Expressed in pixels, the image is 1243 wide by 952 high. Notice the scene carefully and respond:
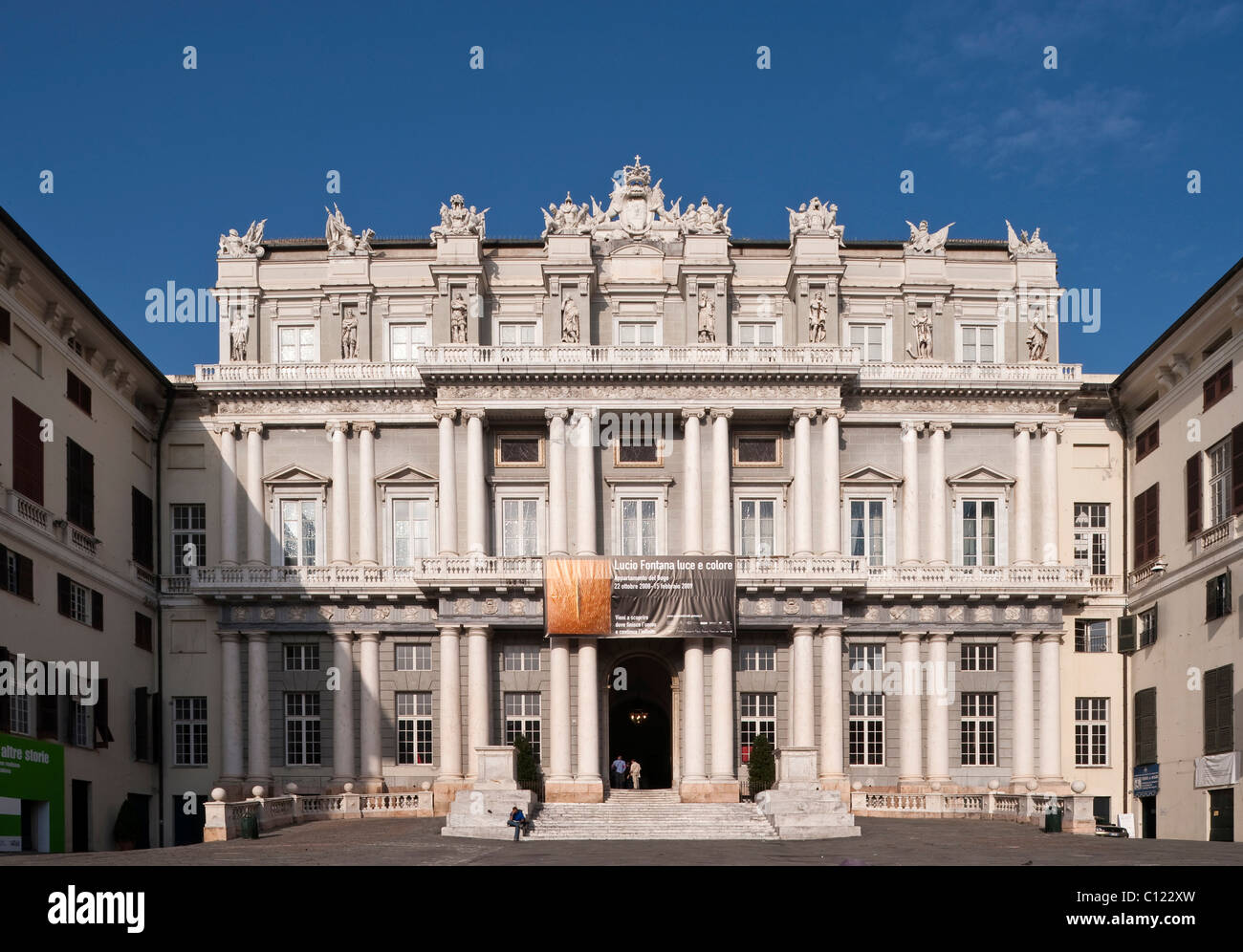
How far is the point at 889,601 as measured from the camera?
54406 mm

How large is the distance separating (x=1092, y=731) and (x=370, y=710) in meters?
27.2

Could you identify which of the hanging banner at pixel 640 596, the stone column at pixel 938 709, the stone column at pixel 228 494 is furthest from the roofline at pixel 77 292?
→ the stone column at pixel 938 709

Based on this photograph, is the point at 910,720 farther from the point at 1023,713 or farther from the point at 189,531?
the point at 189,531

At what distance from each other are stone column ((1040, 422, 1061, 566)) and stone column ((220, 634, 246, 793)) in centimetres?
3059

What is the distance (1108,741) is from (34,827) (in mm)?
37483

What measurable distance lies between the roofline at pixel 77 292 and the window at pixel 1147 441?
36592 mm

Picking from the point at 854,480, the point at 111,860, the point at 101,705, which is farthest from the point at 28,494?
the point at 854,480

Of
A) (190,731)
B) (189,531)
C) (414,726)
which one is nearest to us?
(414,726)

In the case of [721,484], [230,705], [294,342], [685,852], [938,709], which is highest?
[294,342]

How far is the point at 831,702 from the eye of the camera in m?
53.2

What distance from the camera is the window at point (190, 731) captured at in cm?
5459

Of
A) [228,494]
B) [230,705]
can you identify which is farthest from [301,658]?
[228,494]

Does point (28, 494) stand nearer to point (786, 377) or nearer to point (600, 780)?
point (600, 780)

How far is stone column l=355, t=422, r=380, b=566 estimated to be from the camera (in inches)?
2178
